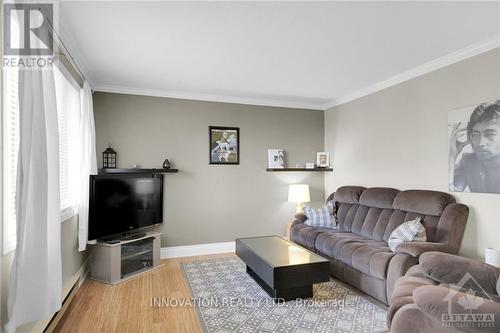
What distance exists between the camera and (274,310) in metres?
2.70

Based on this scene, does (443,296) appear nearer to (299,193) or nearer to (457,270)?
(457,270)

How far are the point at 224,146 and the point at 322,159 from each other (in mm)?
1862

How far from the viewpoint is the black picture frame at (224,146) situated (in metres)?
4.68

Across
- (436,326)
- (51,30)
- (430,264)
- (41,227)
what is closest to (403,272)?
(430,264)

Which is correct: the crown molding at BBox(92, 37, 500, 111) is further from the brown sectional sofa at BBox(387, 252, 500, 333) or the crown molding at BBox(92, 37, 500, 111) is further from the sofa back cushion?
the brown sectional sofa at BBox(387, 252, 500, 333)

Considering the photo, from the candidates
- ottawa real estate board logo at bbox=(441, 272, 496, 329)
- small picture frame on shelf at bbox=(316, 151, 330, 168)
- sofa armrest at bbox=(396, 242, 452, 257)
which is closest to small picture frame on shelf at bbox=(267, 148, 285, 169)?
small picture frame on shelf at bbox=(316, 151, 330, 168)

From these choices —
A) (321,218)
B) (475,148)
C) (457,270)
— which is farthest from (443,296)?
(321,218)

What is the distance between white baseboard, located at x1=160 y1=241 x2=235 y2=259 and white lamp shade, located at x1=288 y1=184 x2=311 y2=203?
49.5 inches

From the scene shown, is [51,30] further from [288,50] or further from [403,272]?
[403,272]

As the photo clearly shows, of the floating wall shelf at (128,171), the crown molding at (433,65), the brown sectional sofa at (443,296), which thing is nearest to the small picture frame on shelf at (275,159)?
the crown molding at (433,65)

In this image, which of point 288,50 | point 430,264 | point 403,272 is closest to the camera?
point 430,264

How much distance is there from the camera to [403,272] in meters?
2.54

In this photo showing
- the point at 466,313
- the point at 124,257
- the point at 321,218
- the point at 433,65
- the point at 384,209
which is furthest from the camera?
the point at 321,218

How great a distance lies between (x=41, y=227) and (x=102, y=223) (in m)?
1.72
